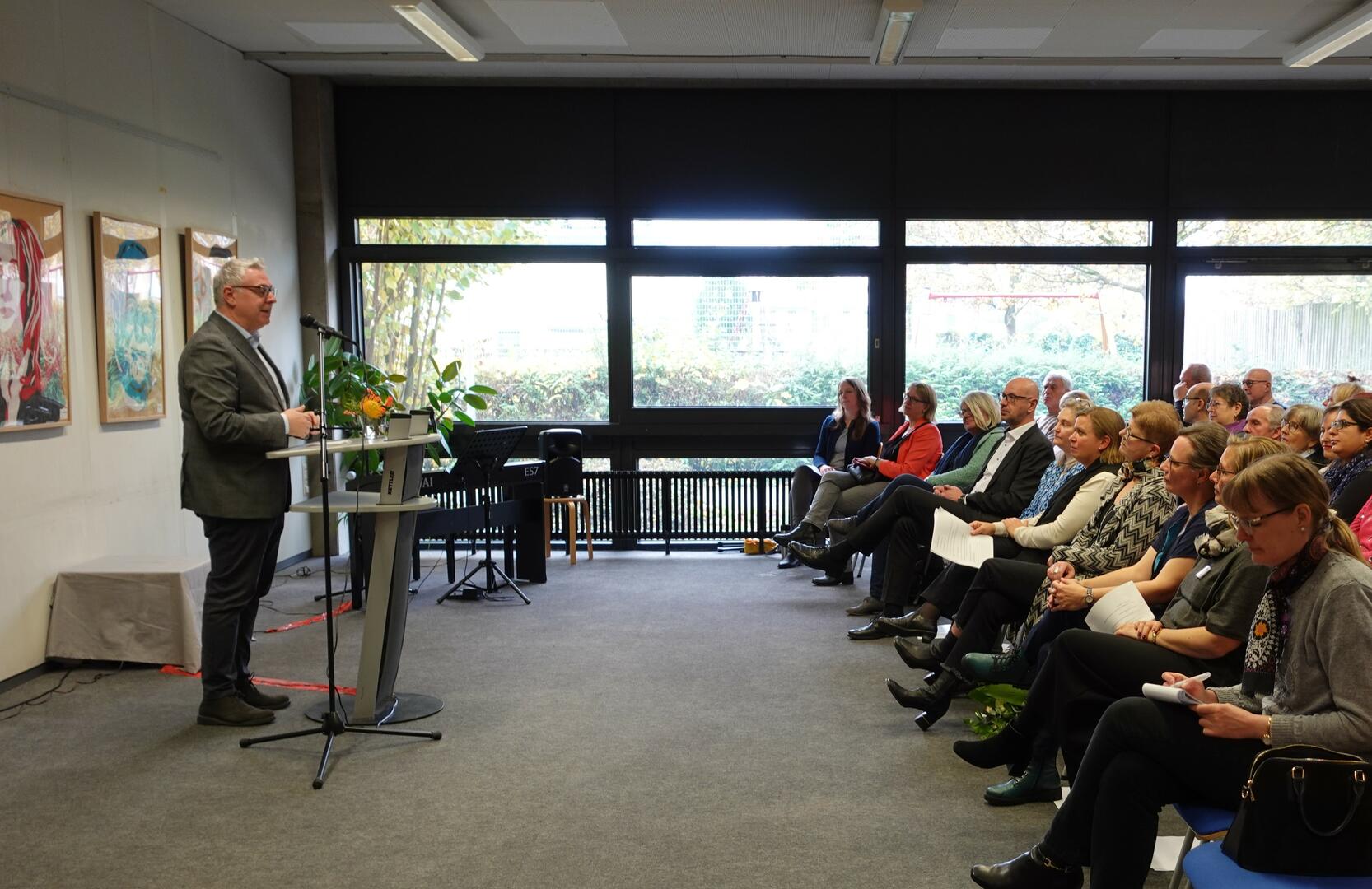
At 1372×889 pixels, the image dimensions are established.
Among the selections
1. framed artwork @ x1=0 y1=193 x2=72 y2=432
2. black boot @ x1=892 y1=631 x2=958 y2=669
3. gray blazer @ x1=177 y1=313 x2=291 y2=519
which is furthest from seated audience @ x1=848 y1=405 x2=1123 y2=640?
framed artwork @ x1=0 y1=193 x2=72 y2=432

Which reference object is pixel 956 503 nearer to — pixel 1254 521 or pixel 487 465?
pixel 487 465

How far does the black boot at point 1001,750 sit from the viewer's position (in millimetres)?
3105

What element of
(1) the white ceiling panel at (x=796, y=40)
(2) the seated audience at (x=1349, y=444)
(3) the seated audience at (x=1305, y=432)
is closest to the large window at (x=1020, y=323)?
(1) the white ceiling panel at (x=796, y=40)

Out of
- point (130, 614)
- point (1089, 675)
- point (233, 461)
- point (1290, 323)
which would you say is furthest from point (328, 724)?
point (1290, 323)

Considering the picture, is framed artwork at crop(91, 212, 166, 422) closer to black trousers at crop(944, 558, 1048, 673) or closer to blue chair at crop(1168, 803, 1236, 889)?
black trousers at crop(944, 558, 1048, 673)

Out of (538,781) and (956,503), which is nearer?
(538,781)

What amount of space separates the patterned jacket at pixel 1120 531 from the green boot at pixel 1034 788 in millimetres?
583

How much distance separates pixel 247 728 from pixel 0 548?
1.54 metres

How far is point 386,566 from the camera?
383 cm

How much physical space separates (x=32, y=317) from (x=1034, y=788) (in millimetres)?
4501

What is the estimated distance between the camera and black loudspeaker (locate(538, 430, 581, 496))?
7121 millimetres

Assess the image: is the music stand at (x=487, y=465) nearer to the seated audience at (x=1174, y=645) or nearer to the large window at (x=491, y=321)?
the large window at (x=491, y=321)

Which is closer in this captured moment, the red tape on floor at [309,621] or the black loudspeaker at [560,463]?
the red tape on floor at [309,621]

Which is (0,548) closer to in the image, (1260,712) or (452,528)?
(452,528)
